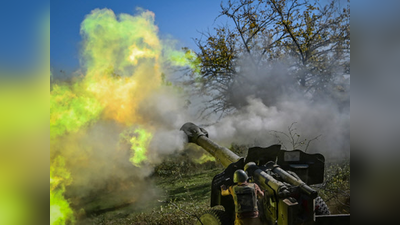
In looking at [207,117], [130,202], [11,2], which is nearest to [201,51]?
[207,117]

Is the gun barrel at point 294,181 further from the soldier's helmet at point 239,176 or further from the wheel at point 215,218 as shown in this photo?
the wheel at point 215,218

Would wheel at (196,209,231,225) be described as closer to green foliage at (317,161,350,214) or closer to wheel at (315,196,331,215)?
wheel at (315,196,331,215)

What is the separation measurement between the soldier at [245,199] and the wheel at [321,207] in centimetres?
65

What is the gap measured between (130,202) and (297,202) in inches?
66.9

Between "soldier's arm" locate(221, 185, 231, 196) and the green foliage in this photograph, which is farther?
the green foliage

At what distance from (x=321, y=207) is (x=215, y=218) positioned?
110 centimetres

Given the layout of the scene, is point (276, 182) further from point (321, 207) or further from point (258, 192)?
point (321, 207)

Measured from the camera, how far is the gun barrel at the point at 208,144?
3.56 metres

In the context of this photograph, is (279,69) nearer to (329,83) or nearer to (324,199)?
(329,83)

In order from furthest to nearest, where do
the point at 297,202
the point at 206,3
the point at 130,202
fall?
the point at 206,3 → the point at 130,202 → the point at 297,202

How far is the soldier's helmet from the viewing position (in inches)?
128

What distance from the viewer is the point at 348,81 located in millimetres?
3916

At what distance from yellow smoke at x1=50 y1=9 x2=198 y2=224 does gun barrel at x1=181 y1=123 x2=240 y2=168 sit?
435 mm

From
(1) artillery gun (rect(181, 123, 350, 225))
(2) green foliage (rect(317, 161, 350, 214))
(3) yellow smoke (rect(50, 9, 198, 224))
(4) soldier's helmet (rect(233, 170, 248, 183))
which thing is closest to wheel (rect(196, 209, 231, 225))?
(1) artillery gun (rect(181, 123, 350, 225))
